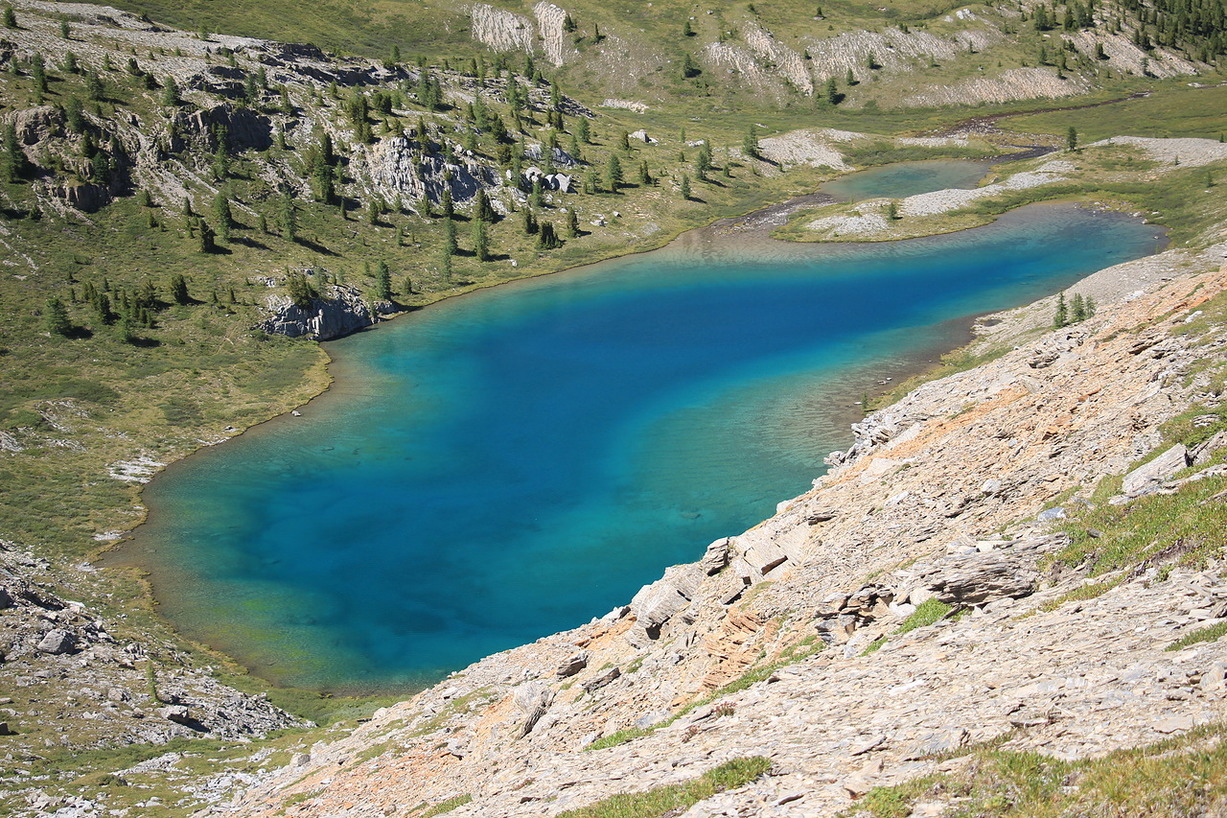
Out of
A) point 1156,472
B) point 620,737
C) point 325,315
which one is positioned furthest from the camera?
point 325,315

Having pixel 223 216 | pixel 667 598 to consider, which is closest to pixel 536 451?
pixel 667 598

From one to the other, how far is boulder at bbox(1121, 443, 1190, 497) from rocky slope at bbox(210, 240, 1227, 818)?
8cm

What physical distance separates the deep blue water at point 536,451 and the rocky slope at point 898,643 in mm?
28511

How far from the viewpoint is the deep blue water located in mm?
79125

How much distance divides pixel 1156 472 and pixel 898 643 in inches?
368

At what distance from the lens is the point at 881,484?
42469 millimetres

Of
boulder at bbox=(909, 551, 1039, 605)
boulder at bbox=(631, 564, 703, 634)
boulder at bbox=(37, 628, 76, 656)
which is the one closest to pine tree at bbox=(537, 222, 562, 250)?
boulder at bbox=(37, 628, 76, 656)

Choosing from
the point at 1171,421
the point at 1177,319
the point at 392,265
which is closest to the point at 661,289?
the point at 392,265

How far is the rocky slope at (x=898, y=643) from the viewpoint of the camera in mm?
20062

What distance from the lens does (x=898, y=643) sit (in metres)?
27.2

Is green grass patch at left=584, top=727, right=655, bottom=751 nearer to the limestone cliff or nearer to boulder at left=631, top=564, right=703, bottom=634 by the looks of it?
boulder at left=631, top=564, right=703, bottom=634

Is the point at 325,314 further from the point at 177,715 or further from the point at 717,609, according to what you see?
the point at 717,609

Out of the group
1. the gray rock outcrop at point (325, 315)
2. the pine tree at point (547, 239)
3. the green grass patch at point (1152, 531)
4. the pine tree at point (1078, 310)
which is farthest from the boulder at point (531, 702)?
the pine tree at point (547, 239)

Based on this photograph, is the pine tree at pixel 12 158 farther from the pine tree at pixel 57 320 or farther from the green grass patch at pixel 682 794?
the green grass patch at pixel 682 794
